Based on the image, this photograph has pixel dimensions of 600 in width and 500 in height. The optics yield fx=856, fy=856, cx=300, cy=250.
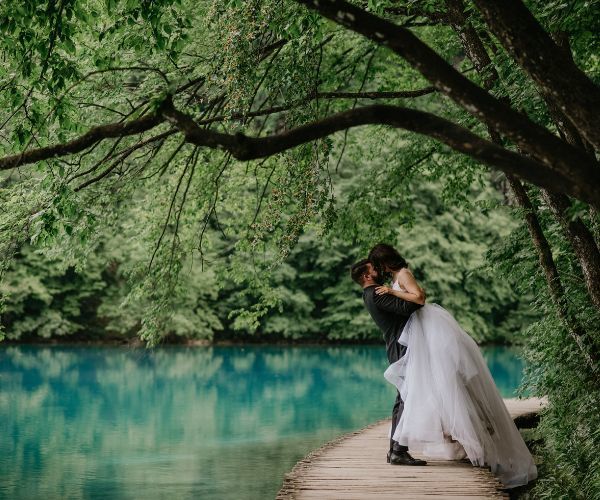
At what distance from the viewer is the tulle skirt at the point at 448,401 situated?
6.29 meters

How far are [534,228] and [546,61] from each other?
3.91 metres

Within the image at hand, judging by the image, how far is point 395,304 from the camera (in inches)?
249

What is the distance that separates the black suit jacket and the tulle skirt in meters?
0.08

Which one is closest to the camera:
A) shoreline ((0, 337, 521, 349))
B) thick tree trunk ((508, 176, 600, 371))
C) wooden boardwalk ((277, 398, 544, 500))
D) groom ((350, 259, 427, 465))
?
wooden boardwalk ((277, 398, 544, 500))

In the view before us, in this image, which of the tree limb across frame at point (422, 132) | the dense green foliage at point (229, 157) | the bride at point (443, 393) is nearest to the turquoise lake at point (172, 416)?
the dense green foliage at point (229, 157)

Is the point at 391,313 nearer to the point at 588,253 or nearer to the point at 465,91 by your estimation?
the point at 588,253

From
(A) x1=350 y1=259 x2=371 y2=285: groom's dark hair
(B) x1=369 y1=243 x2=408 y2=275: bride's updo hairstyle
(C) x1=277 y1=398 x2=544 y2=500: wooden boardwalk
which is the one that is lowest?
(C) x1=277 y1=398 x2=544 y2=500: wooden boardwalk

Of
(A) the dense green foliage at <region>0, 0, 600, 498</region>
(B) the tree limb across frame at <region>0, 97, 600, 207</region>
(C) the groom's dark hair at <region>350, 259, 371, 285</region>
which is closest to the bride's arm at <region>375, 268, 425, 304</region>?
(C) the groom's dark hair at <region>350, 259, 371, 285</region>

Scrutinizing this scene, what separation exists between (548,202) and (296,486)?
2.89 metres

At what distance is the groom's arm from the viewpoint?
628 centimetres

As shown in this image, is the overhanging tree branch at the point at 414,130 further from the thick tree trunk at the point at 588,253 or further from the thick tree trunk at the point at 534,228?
the thick tree trunk at the point at 534,228

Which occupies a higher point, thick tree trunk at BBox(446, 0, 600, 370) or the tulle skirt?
thick tree trunk at BBox(446, 0, 600, 370)

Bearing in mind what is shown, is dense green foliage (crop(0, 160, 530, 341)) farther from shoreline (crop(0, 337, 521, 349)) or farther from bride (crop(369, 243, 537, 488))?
bride (crop(369, 243, 537, 488))

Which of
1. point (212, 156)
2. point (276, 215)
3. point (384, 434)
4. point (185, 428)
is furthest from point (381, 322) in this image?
point (185, 428)
